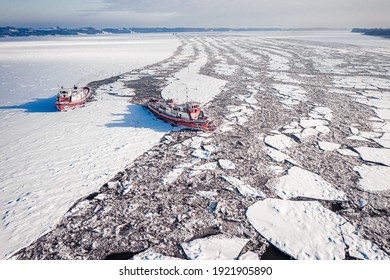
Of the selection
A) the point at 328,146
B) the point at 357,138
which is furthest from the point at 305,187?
the point at 357,138

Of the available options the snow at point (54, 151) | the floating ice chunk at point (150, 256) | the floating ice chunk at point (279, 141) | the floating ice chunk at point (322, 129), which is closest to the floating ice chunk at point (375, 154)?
the floating ice chunk at point (322, 129)

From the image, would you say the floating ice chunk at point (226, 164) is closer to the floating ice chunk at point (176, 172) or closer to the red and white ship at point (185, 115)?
the floating ice chunk at point (176, 172)

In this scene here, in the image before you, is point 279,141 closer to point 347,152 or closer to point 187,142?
point 347,152

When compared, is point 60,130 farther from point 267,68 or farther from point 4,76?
point 267,68

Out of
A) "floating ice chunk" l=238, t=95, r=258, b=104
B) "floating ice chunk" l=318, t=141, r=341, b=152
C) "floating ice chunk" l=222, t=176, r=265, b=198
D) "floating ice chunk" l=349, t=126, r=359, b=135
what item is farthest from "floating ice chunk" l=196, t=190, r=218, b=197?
"floating ice chunk" l=238, t=95, r=258, b=104

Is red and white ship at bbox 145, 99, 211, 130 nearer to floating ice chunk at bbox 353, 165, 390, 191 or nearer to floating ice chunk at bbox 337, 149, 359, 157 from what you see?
floating ice chunk at bbox 337, 149, 359, 157
